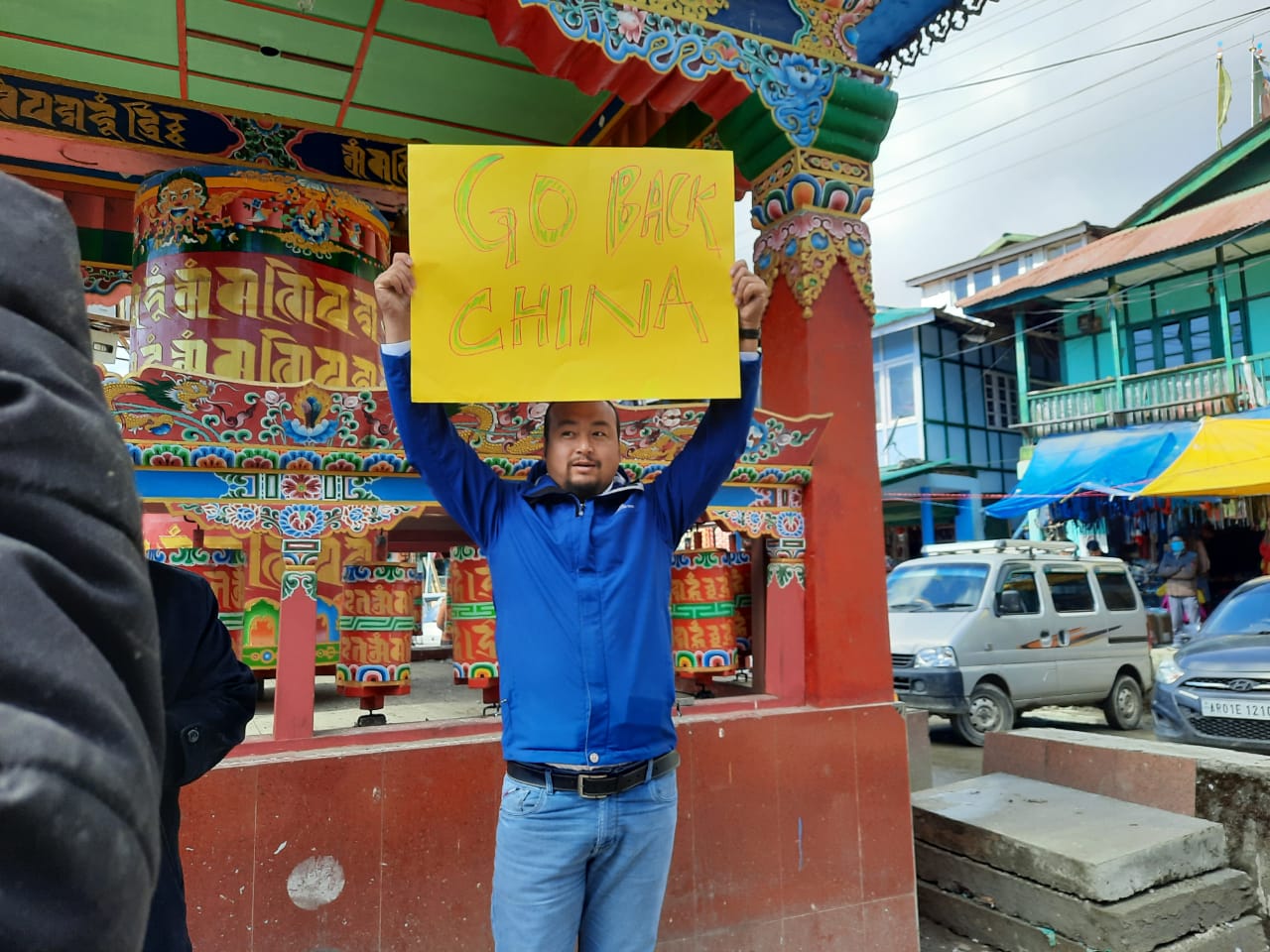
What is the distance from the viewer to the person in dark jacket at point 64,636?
0.51 metres

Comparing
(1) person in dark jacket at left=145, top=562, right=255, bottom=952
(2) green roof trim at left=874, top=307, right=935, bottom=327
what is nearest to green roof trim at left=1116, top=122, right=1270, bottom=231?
(2) green roof trim at left=874, top=307, right=935, bottom=327

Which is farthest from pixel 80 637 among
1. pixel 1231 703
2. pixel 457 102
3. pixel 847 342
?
pixel 1231 703

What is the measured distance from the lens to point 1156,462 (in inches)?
611

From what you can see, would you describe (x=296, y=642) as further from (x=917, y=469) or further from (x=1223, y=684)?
(x=917, y=469)

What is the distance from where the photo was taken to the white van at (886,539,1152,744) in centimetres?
871

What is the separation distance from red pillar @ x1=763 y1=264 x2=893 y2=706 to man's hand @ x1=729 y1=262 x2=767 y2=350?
151 cm

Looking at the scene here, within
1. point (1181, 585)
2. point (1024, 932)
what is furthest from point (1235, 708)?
point (1181, 585)

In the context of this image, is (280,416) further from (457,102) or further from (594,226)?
(457,102)

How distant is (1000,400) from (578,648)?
2216cm

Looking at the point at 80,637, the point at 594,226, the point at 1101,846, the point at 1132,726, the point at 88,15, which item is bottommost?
the point at 1132,726

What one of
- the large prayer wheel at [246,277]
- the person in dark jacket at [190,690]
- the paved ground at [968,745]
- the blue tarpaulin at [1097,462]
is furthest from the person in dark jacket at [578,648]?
the blue tarpaulin at [1097,462]

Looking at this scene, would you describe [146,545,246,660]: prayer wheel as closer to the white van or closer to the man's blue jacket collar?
the man's blue jacket collar

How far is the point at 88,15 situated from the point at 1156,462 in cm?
1637

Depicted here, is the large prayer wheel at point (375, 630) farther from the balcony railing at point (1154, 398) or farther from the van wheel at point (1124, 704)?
the balcony railing at point (1154, 398)
